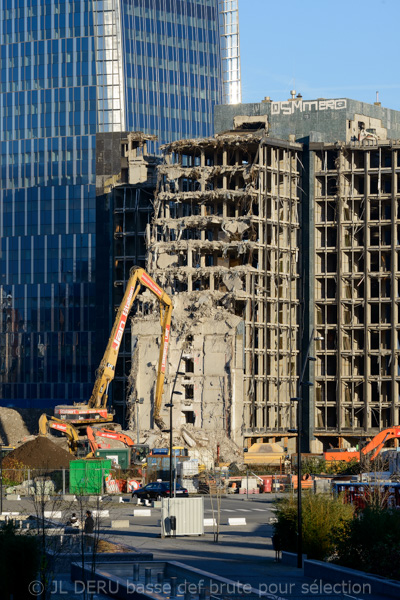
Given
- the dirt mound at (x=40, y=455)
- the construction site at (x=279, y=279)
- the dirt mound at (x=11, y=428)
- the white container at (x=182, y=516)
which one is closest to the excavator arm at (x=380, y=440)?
the construction site at (x=279, y=279)

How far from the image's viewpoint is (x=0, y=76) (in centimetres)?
17712

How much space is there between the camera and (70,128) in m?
172

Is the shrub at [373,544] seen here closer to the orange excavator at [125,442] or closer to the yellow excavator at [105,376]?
the orange excavator at [125,442]

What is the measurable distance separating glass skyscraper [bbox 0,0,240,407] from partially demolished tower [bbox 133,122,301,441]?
3681cm

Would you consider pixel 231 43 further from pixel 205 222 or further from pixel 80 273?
pixel 205 222

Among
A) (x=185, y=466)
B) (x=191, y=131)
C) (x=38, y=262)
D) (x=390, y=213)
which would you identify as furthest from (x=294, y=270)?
(x=191, y=131)

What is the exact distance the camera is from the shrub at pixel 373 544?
1484 inches

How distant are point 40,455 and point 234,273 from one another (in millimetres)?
32308

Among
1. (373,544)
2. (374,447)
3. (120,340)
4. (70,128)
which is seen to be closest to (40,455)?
(120,340)

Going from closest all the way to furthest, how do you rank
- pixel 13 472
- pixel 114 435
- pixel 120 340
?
1. pixel 13 472
2. pixel 114 435
3. pixel 120 340

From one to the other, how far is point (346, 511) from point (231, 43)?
16085 centimetres

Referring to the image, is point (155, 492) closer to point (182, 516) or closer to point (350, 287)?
point (182, 516)

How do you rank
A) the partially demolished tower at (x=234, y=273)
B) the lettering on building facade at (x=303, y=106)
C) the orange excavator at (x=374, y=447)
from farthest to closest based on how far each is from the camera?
1. the lettering on building facade at (x=303, y=106)
2. the partially demolished tower at (x=234, y=273)
3. the orange excavator at (x=374, y=447)

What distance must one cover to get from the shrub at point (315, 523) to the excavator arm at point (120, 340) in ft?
166
